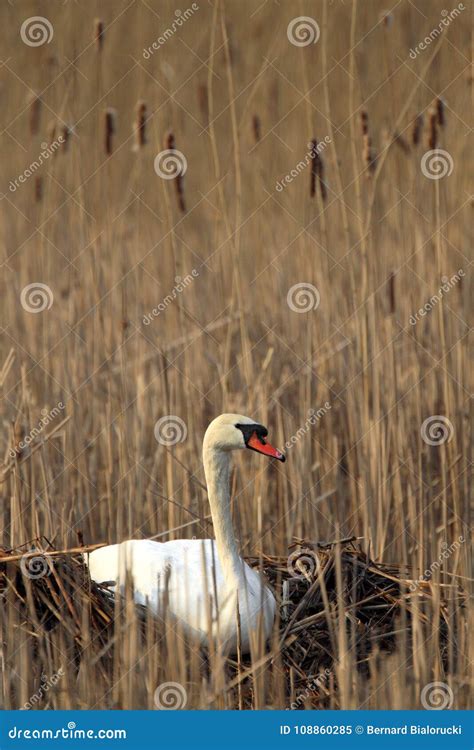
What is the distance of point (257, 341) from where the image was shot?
5.19m

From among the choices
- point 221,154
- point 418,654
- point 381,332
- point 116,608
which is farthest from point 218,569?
point 221,154

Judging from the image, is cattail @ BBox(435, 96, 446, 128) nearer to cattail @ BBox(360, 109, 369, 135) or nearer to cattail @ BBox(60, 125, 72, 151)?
cattail @ BBox(360, 109, 369, 135)

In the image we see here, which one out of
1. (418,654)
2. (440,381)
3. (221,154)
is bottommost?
(418,654)

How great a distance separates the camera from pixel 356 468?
14.8 feet

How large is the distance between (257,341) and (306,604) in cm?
176

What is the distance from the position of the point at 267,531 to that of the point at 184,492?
1.13 ft

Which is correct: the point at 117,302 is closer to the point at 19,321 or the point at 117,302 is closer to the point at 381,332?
the point at 19,321

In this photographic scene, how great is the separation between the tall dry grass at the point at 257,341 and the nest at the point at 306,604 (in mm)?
61

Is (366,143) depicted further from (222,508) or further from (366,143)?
(222,508)

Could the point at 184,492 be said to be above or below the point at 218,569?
above

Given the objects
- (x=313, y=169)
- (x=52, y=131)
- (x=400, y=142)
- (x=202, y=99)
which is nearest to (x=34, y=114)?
(x=52, y=131)

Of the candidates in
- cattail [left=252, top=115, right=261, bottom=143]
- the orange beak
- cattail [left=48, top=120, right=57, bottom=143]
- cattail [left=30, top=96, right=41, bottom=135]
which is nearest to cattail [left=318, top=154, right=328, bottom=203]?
cattail [left=252, top=115, right=261, bottom=143]

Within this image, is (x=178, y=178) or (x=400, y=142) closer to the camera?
(x=178, y=178)

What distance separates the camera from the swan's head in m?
3.60
